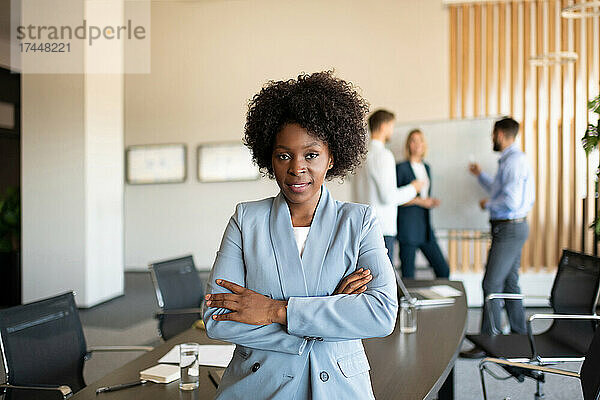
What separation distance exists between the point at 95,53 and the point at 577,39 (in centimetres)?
550

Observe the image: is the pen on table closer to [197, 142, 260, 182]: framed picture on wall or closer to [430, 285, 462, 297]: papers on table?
[430, 285, 462, 297]: papers on table

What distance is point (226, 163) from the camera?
8859 millimetres

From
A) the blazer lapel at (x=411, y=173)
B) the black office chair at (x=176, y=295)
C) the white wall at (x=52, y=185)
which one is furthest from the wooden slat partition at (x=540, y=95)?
the white wall at (x=52, y=185)

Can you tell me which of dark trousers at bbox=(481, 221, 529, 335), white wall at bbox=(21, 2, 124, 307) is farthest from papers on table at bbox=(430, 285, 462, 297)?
white wall at bbox=(21, 2, 124, 307)

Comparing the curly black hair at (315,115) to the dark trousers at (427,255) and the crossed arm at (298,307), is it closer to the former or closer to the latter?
the crossed arm at (298,307)

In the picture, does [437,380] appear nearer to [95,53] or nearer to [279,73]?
[95,53]

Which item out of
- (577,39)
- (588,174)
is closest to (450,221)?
(588,174)

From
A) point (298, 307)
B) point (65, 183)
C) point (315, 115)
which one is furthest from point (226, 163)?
point (298, 307)

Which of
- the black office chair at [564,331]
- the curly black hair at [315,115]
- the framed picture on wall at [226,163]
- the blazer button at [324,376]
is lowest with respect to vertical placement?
the black office chair at [564,331]

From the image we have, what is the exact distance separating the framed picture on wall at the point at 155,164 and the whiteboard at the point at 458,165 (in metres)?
4.30

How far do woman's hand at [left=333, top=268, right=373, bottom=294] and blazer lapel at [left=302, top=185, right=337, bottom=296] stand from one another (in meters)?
0.06

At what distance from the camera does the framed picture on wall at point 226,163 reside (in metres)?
8.84

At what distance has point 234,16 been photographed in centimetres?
873

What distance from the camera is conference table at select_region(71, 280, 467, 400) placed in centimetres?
173
